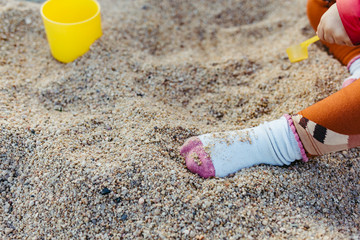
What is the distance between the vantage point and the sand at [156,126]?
38.4 inches

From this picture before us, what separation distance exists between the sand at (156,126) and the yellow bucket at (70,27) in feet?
0.17

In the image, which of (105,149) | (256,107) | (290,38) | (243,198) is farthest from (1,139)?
(290,38)

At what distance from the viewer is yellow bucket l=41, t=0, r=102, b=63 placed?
1.40 m

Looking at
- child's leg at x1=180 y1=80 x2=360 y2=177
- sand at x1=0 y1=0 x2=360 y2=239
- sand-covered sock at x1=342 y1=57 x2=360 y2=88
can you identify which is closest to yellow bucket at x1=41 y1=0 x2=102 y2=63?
sand at x1=0 y1=0 x2=360 y2=239

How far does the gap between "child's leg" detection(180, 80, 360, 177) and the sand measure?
41 mm

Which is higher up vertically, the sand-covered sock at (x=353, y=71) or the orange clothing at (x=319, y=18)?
the orange clothing at (x=319, y=18)

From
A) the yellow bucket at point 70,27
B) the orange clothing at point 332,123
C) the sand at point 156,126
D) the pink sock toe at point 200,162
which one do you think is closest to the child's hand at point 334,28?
the orange clothing at point 332,123

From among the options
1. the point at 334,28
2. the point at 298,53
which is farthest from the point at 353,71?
the point at 334,28

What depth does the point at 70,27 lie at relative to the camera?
4.52 ft

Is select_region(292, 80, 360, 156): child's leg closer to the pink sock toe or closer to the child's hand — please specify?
the child's hand

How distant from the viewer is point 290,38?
5.48 feet

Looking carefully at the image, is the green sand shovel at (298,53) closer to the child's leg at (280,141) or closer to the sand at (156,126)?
the sand at (156,126)

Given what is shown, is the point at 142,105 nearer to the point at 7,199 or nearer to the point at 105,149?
the point at 105,149

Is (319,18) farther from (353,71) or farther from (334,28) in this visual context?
(334,28)
